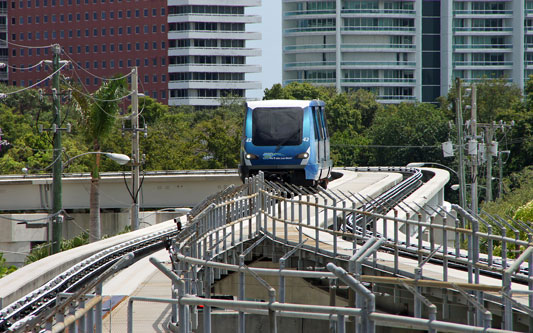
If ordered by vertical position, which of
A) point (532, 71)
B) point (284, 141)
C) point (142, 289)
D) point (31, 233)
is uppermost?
point (532, 71)

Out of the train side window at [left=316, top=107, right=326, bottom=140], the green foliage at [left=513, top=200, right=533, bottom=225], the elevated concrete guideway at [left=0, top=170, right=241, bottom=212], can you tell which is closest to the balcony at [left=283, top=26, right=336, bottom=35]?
the elevated concrete guideway at [left=0, top=170, right=241, bottom=212]

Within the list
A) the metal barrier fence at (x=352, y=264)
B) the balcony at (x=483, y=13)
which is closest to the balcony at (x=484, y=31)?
the balcony at (x=483, y=13)

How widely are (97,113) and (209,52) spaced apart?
9219 cm

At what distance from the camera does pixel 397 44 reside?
12575 cm

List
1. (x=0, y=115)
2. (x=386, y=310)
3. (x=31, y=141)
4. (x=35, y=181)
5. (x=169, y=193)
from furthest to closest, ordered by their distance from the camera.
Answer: (x=0, y=115) < (x=31, y=141) < (x=169, y=193) < (x=35, y=181) < (x=386, y=310)

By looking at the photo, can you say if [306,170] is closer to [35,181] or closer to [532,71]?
[35,181]

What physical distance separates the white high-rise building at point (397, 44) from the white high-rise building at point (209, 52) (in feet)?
23.6

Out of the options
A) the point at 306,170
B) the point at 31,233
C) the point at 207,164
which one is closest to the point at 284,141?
the point at 306,170

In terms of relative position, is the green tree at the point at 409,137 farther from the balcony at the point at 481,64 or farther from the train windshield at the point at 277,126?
the train windshield at the point at 277,126

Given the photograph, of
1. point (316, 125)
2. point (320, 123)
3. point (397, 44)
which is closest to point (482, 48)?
point (397, 44)

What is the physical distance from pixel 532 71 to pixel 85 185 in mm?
88798

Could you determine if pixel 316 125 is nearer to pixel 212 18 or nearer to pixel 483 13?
pixel 212 18

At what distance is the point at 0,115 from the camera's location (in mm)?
80000

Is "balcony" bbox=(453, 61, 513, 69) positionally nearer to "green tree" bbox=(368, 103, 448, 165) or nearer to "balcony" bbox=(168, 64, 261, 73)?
"balcony" bbox=(168, 64, 261, 73)
